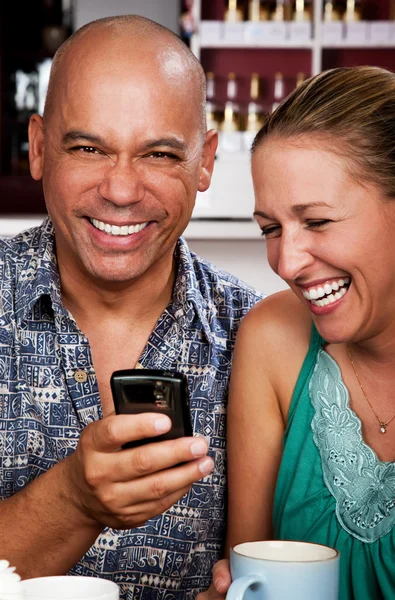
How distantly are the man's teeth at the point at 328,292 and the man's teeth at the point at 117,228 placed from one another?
1.27ft

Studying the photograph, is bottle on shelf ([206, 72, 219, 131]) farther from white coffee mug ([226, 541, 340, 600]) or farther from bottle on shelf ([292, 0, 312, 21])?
white coffee mug ([226, 541, 340, 600])

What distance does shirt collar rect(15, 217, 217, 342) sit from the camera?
4.98 ft

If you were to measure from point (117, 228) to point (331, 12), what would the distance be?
3.61 meters

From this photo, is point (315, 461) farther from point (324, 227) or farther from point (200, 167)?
point (200, 167)

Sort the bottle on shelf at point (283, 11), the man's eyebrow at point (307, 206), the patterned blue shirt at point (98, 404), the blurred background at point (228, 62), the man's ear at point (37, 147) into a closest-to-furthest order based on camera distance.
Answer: the man's eyebrow at point (307, 206)
the patterned blue shirt at point (98, 404)
the man's ear at point (37, 147)
the blurred background at point (228, 62)
the bottle on shelf at point (283, 11)

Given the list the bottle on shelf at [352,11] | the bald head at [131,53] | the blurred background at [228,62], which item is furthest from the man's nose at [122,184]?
the bottle on shelf at [352,11]

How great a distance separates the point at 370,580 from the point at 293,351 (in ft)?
1.28

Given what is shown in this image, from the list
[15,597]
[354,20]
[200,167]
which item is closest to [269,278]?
[354,20]

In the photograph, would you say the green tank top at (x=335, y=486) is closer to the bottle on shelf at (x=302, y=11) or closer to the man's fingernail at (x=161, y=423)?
the man's fingernail at (x=161, y=423)

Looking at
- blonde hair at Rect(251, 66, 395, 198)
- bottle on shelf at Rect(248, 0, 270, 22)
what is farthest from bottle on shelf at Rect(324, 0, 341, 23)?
blonde hair at Rect(251, 66, 395, 198)

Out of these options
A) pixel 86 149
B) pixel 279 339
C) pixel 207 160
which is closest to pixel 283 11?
pixel 207 160

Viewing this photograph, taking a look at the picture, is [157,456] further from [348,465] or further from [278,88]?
[278,88]

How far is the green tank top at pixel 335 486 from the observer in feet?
4.10

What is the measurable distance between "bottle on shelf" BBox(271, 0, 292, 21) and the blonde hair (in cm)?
363
